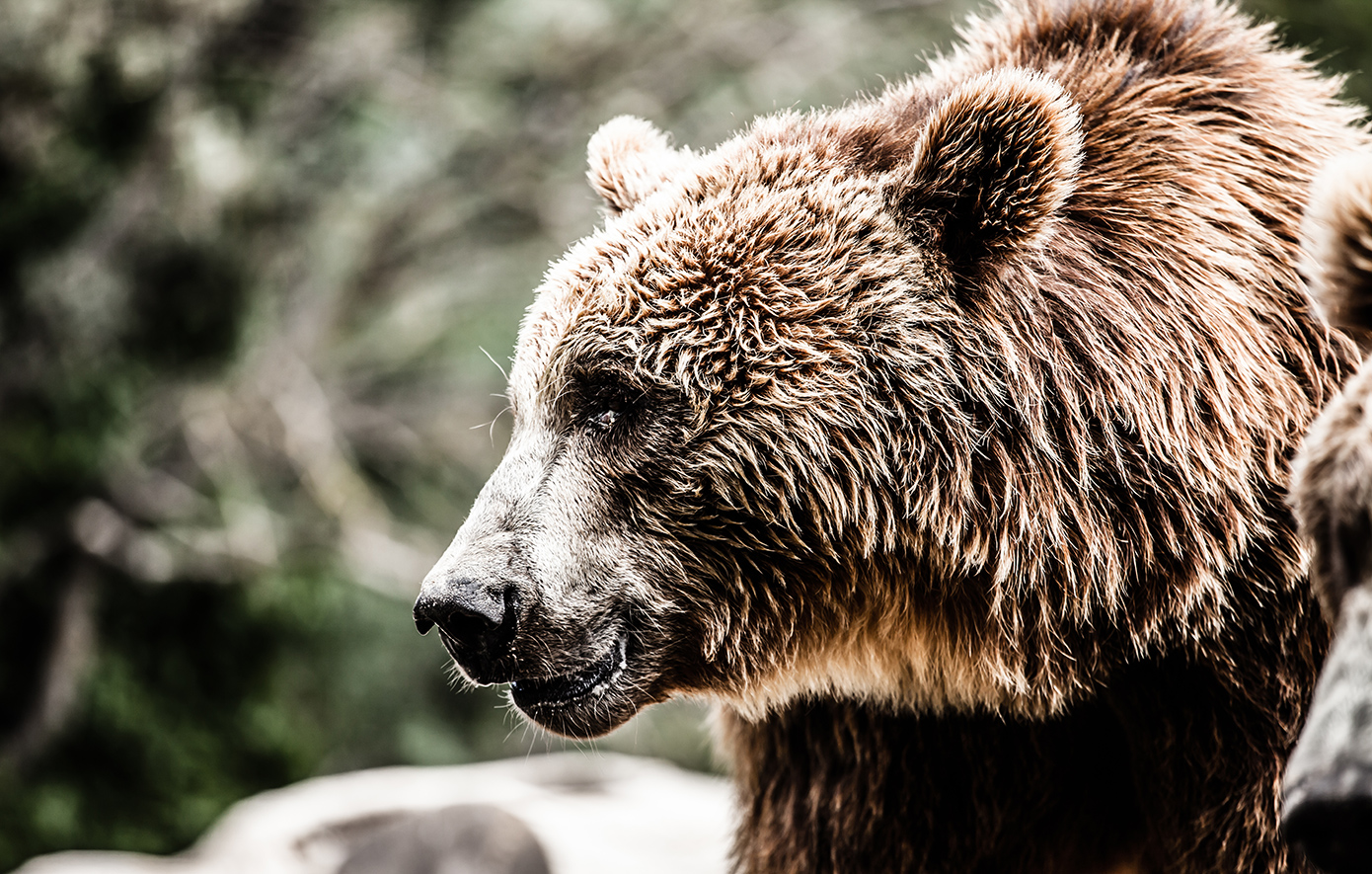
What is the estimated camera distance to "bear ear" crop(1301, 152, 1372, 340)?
1.69 m

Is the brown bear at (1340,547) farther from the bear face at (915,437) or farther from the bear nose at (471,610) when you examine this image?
the bear nose at (471,610)

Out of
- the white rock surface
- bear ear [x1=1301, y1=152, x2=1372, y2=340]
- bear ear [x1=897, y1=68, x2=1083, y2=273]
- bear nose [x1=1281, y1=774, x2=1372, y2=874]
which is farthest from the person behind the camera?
the white rock surface

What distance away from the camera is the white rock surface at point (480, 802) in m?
4.27

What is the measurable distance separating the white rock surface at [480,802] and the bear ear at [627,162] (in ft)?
7.79

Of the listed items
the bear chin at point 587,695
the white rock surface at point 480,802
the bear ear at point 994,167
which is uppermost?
the bear ear at point 994,167

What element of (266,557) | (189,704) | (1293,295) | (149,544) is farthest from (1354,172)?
(189,704)

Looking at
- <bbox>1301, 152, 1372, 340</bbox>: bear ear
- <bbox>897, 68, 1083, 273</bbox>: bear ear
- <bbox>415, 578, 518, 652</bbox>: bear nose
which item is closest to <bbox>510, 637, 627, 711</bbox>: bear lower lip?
<bbox>415, 578, 518, 652</bbox>: bear nose

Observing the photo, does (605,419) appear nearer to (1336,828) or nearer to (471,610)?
(471,610)

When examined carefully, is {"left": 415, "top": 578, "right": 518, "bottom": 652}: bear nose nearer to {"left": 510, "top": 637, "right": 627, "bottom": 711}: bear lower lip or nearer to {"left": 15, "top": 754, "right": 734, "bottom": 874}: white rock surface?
{"left": 510, "top": 637, "right": 627, "bottom": 711}: bear lower lip

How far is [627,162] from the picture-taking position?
2617mm

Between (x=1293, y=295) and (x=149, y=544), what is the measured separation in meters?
7.36

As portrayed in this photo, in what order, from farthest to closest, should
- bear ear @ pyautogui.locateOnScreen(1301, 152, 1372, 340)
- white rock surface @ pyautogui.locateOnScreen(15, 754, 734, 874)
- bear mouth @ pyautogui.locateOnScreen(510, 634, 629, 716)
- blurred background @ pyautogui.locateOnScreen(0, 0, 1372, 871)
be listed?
1. blurred background @ pyautogui.locateOnScreen(0, 0, 1372, 871)
2. white rock surface @ pyautogui.locateOnScreen(15, 754, 734, 874)
3. bear mouth @ pyautogui.locateOnScreen(510, 634, 629, 716)
4. bear ear @ pyautogui.locateOnScreen(1301, 152, 1372, 340)

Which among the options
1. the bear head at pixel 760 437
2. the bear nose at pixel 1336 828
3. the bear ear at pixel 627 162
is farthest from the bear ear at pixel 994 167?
the bear nose at pixel 1336 828

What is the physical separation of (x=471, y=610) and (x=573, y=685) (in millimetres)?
265
